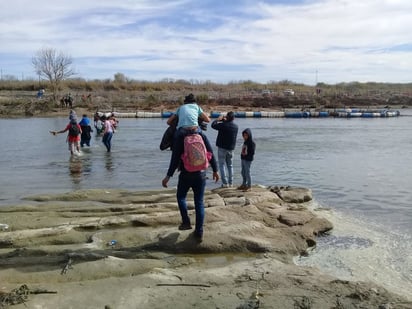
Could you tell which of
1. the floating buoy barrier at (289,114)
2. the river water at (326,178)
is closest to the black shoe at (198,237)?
the river water at (326,178)

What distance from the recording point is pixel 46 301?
223 inches

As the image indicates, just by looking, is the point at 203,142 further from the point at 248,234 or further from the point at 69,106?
the point at 69,106

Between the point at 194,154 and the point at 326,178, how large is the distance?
34.4 feet

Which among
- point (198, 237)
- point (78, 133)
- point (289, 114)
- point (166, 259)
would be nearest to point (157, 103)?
point (289, 114)

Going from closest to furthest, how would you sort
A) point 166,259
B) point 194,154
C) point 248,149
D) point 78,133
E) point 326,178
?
point 166,259, point 194,154, point 248,149, point 326,178, point 78,133

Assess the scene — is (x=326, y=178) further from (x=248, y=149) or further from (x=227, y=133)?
(x=227, y=133)

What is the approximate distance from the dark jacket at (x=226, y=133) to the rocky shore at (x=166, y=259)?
186 cm

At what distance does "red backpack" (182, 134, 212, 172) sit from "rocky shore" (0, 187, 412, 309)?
46.4 inches

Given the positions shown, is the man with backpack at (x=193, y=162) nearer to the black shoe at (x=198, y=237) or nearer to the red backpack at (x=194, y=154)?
the red backpack at (x=194, y=154)

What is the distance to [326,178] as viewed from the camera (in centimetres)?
1708

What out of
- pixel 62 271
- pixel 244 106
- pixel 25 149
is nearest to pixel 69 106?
pixel 244 106

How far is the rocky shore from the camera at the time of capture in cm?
580

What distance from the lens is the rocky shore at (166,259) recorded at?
580cm

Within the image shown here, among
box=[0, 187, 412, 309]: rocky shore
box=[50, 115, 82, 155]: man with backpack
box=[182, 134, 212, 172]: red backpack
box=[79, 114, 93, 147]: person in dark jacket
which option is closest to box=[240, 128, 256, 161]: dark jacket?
box=[0, 187, 412, 309]: rocky shore
